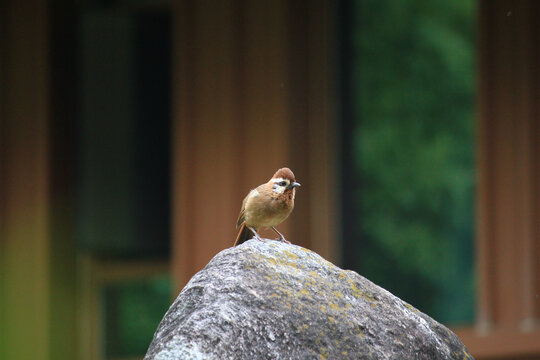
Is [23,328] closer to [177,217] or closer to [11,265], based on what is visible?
[11,265]

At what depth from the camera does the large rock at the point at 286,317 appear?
66.6 inches

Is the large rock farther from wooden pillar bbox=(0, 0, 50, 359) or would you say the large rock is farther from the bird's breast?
wooden pillar bbox=(0, 0, 50, 359)

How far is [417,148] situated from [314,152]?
2.36 feet

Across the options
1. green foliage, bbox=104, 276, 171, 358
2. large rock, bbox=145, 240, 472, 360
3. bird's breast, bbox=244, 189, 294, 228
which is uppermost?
bird's breast, bbox=244, 189, 294, 228

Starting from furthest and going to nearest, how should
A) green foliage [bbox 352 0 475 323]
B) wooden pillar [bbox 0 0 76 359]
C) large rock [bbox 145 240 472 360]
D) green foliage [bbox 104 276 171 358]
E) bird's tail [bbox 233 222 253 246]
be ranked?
1. green foliage [bbox 104 276 171 358]
2. green foliage [bbox 352 0 475 323]
3. wooden pillar [bbox 0 0 76 359]
4. bird's tail [bbox 233 222 253 246]
5. large rock [bbox 145 240 472 360]

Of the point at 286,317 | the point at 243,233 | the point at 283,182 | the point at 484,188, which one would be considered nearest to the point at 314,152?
the point at 484,188

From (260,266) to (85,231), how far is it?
4.19 metres

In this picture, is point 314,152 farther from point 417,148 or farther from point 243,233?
point 243,233

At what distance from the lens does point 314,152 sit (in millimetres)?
5113

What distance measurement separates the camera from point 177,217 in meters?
4.95

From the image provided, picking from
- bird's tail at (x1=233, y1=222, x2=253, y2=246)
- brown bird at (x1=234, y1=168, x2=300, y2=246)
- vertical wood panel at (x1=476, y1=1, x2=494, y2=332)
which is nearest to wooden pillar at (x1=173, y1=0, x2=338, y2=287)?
vertical wood panel at (x1=476, y1=1, x2=494, y2=332)

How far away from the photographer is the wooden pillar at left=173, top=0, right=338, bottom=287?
4.90 meters

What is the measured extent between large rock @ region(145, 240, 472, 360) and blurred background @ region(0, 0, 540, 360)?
291cm

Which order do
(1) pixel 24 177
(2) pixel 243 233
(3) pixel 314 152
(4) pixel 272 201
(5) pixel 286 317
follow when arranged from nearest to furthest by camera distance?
(5) pixel 286 317 → (4) pixel 272 201 → (2) pixel 243 233 → (1) pixel 24 177 → (3) pixel 314 152
